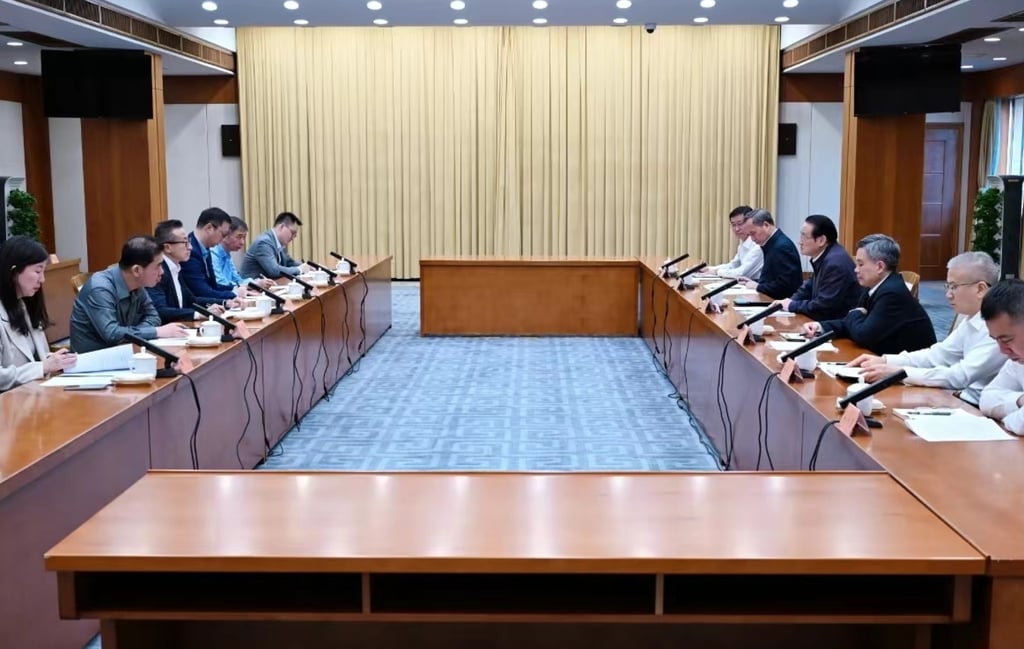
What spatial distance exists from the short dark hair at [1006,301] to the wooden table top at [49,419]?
108 inches

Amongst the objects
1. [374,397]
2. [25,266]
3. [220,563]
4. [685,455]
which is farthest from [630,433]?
[220,563]

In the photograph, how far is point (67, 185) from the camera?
1391 centimetres

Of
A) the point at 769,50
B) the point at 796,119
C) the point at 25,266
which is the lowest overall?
the point at 25,266

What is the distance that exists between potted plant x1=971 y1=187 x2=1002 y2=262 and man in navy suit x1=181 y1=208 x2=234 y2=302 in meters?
8.75

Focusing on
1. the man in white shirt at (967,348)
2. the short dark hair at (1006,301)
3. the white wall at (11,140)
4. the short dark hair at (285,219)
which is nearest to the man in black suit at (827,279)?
the man in white shirt at (967,348)

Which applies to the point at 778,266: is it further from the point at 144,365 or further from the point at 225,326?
the point at 144,365

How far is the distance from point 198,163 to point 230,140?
53 centimetres

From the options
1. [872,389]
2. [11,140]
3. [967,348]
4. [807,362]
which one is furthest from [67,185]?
[872,389]

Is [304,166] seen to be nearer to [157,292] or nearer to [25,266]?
[157,292]

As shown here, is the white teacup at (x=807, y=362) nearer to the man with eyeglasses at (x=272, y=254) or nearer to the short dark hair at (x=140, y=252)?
the short dark hair at (x=140, y=252)

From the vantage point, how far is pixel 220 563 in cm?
204

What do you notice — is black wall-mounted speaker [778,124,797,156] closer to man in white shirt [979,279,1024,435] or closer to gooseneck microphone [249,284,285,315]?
gooseneck microphone [249,284,285,315]

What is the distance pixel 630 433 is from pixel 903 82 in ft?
18.6

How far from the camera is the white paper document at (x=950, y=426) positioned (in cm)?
316
